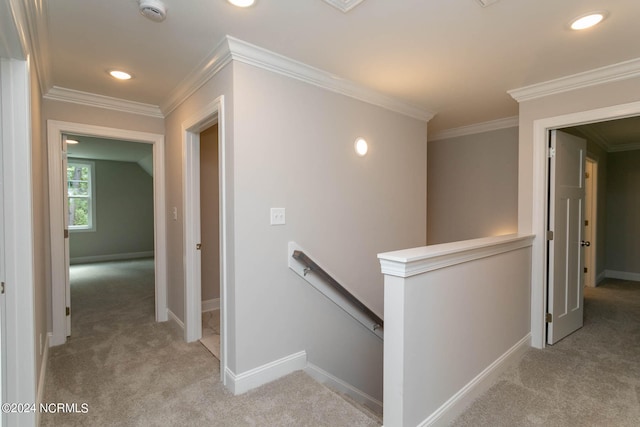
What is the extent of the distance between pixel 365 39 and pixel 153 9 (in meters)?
1.21

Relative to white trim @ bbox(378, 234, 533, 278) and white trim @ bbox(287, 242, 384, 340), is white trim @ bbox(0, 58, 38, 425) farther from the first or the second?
white trim @ bbox(378, 234, 533, 278)

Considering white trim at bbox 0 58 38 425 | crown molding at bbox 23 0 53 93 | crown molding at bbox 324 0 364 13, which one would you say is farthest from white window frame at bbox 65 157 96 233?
crown molding at bbox 324 0 364 13

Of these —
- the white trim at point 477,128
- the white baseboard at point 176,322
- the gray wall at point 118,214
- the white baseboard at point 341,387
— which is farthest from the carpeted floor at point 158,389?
the gray wall at point 118,214

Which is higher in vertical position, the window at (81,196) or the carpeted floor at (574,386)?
the window at (81,196)

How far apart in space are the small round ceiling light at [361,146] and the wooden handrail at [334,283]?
43.4 inches

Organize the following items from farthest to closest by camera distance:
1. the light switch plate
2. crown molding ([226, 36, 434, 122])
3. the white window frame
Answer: the white window frame < the light switch plate < crown molding ([226, 36, 434, 122])

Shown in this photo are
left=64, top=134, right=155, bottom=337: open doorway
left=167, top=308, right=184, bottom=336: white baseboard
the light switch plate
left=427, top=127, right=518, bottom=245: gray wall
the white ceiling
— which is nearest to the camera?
the white ceiling

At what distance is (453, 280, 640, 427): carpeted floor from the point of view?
6.42ft

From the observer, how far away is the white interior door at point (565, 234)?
2.94 m

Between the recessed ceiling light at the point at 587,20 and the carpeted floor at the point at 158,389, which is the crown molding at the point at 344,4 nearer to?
the recessed ceiling light at the point at 587,20

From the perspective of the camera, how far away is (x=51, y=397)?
2.12 metres

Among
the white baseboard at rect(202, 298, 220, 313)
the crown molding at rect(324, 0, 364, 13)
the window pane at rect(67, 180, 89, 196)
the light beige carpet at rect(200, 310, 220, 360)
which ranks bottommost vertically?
the light beige carpet at rect(200, 310, 220, 360)

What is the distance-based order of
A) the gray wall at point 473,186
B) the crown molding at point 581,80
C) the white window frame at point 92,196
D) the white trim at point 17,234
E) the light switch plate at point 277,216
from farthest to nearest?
the white window frame at point 92,196 < the gray wall at point 473,186 < the crown molding at point 581,80 < the light switch plate at point 277,216 < the white trim at point 17,234

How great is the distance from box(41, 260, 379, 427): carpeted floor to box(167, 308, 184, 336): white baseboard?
0.16 feet
